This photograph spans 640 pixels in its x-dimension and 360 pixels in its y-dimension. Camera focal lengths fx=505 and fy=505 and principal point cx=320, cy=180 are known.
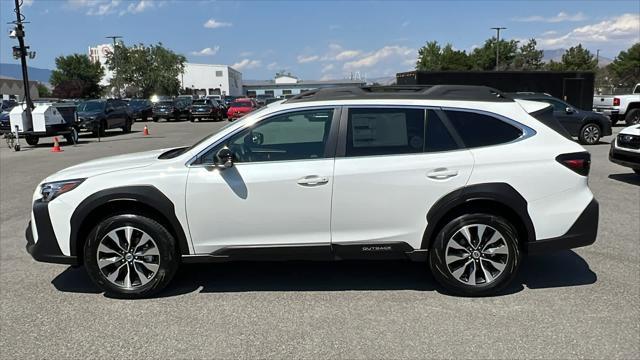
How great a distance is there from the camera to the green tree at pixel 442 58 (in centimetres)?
7344

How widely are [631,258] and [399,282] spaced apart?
2.51m

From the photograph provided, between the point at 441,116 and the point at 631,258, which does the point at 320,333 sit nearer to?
the point at 441,116

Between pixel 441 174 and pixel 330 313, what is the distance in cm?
145

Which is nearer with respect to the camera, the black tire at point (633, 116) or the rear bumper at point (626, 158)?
the rear bumper at point (626, 158)

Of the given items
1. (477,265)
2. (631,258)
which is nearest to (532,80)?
(631,258)

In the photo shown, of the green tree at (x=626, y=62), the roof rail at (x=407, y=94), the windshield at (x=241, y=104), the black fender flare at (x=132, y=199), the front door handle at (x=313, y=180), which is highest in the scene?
the green tree at (x=626, y=62)

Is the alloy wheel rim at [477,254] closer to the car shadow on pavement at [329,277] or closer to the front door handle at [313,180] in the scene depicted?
the car shadow on pavement at [329,277]

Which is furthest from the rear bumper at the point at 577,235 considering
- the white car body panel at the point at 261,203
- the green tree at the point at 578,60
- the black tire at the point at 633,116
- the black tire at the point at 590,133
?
the green tree at the point at 578,60

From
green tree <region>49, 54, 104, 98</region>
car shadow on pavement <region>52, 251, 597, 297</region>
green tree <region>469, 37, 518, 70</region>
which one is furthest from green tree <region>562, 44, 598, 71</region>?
green tree <region>49, 54, 104, 98</region>

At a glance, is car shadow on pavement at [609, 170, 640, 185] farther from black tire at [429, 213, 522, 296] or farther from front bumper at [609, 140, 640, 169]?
black tire at [429, 213, 522, 296]

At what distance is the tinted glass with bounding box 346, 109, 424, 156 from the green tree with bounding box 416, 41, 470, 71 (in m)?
71.0

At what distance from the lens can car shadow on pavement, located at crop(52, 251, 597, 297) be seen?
460cm

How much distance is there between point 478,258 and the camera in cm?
428

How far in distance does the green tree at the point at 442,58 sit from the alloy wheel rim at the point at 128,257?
7187 centimetres
